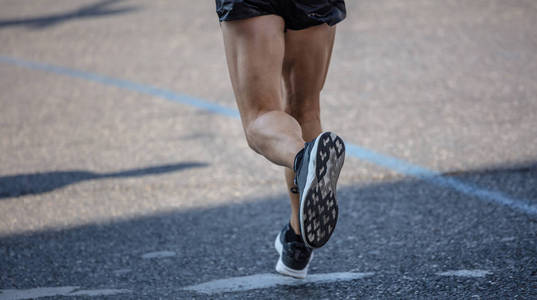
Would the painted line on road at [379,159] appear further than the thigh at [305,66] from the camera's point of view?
Yes

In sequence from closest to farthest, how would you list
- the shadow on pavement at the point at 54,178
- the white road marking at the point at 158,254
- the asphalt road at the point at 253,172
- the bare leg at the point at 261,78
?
the bare leg at the point at 261,78 < the asphalt road at the point at 253,172 < the white road marking at the point at 158,254 < the shadow on pavement at the point at 54,178

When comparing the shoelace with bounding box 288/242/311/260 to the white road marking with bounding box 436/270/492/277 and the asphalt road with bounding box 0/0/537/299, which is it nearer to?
the asphalt road with bounding box 0/0/537/299

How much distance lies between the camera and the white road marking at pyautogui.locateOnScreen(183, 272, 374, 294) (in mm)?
2852

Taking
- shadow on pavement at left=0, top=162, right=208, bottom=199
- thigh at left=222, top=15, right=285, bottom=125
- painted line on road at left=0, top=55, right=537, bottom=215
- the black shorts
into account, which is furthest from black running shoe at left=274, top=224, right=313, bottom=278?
shadow on pavement at left=0, top=162, right=208, bottom=199

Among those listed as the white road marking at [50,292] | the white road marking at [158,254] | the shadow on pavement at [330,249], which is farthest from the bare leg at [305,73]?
the white road marking at [50,292]

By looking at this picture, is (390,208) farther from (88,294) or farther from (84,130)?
(84,130)

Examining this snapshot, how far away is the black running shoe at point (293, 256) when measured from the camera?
2.85 m

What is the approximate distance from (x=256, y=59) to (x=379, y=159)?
2149 millimetres

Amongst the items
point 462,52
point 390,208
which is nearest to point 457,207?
point 390,208

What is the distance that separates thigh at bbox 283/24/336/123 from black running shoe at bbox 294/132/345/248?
49 centimetres

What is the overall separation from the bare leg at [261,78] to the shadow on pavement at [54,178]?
208 centimetres

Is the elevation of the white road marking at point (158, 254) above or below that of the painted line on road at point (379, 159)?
above

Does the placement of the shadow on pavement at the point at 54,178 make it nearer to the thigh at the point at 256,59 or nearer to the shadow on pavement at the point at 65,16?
the thigh at the point at 256,59

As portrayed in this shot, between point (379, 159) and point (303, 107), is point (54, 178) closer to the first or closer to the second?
point (379, 159)
